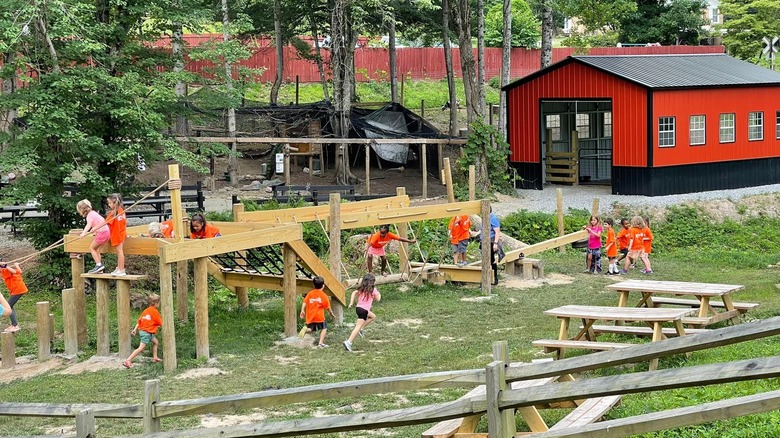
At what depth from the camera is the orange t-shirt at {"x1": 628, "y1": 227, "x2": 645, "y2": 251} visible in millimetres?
23391

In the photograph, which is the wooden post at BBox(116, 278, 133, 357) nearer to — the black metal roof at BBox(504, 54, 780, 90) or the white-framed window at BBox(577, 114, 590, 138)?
the black metal roof at BBox(504, 54, 780, 90)

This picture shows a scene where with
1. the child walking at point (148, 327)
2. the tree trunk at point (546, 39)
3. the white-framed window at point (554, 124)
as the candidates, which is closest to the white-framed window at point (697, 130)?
the white-framed window at point (554, 124)

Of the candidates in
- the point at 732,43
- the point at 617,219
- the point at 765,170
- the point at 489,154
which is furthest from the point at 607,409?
the point at 732,43

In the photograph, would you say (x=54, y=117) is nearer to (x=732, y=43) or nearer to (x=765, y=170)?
(x=765, y=170)

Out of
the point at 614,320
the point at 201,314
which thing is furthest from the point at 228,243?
the point at 614,320

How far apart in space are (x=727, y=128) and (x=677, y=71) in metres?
2.51

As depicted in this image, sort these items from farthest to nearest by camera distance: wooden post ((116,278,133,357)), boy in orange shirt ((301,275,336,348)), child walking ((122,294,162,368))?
boy in orange shirt ((301,275,336,348)) → wooden post ((116,278,133,357)) → child walking ((122,294,162,368))

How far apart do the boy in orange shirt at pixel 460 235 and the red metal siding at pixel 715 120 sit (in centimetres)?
1174

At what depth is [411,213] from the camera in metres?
20.4

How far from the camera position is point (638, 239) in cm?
2341

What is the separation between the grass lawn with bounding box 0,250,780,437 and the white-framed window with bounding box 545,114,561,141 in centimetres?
1452

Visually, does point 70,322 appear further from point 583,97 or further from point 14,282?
point 583,97

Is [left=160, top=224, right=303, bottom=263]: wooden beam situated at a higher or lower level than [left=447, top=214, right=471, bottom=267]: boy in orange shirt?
higher

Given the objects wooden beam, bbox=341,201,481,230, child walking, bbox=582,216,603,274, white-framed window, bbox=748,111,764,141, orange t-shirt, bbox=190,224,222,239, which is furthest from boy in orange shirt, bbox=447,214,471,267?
white-framed window, bbox=748,111,764,141
